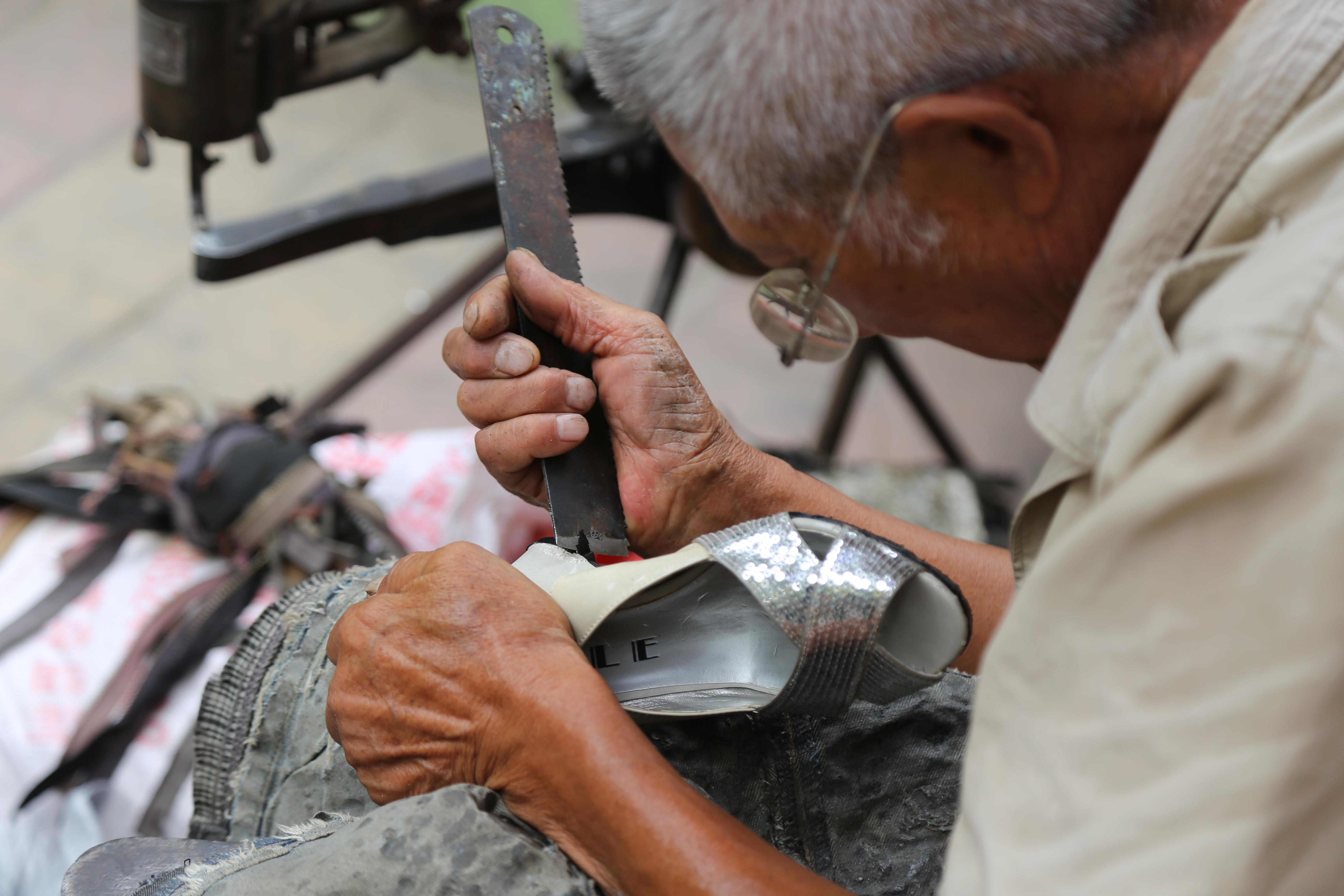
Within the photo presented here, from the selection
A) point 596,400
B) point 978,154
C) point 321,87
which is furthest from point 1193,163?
point 321,87

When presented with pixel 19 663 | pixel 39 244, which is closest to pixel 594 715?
pixel 19 663

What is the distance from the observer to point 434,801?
30.3 inches

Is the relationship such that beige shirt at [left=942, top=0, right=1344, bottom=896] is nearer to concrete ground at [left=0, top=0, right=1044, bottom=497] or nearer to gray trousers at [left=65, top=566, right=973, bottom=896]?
gray trousers at [left=65, top=566, right=973, bottom=896]

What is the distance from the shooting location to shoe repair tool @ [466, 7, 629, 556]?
3.31 ft

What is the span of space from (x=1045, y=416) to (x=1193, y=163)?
189 millimetres

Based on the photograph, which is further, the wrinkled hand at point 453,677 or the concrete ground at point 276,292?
the concrete ground at point 276,292

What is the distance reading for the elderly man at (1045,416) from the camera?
54 cm

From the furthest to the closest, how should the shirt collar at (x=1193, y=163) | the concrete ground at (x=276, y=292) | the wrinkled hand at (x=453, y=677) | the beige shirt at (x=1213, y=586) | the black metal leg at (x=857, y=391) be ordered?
the concrete ground at (x=276, y=292), the black metal leg at (x=857, y=391), the wrinkled hand at (x=453, y=677), the shirt collar at (x=1193, y=163), the beige shirt at (x=1213, y=586)

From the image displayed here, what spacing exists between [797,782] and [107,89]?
3513 mm

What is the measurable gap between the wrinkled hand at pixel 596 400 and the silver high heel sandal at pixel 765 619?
0.14 metres

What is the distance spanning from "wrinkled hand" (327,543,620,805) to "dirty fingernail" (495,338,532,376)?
0.68 ft

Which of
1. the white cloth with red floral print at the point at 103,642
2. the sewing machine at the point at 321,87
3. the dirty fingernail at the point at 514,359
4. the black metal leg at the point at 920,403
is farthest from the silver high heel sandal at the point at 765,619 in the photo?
the black metal leg at the point at 920,403

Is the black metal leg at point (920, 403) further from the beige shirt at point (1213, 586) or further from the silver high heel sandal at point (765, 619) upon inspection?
the beige shirt at point (1213, 586)

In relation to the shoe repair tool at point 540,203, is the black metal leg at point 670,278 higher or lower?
lower
